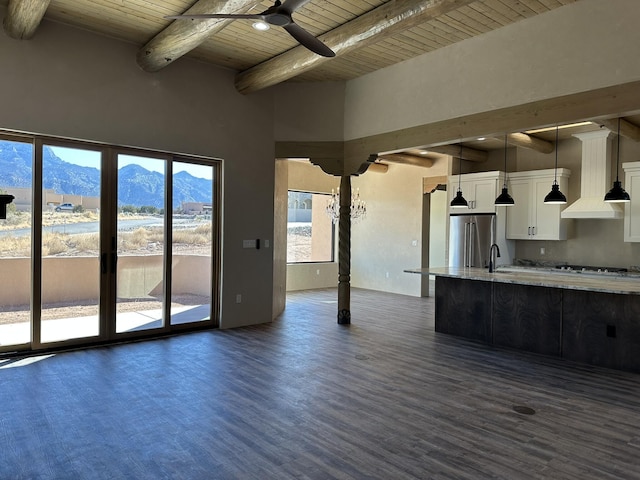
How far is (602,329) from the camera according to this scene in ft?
15.4

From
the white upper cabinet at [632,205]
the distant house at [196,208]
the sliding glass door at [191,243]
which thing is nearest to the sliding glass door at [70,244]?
the sliding glass door at [191,243]

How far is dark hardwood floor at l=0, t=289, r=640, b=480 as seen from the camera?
2.61 metres

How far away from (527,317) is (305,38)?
3997mm

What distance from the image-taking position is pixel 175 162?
19.1ft

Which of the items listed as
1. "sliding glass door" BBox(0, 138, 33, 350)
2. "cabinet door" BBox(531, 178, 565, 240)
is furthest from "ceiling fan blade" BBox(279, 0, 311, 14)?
"cabinet door" BBox(531, 178, 565, 240)

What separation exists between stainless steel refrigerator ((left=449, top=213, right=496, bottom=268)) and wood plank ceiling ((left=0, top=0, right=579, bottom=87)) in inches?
155

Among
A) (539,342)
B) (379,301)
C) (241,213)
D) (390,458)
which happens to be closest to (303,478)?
(390,458)

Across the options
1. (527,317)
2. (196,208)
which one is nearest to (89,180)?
(196,208)

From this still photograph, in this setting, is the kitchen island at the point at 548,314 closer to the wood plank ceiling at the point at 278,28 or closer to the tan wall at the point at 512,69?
the tan wall at the point at 512,69

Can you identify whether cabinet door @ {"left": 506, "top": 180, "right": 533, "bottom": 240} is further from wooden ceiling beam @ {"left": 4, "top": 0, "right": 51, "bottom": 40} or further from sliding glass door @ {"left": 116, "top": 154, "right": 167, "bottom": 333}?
wooden ceiling beam @ {"left": 4, "top": 0, "right": 51, "bottom": 40}

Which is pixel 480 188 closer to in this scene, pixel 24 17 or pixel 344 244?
pixel 344 244

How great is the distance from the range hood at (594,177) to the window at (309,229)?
5562mm

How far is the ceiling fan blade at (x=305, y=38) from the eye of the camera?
3352 millimetres

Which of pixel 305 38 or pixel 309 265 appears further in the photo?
pixel 309 265
